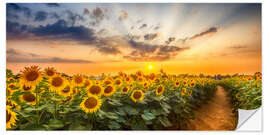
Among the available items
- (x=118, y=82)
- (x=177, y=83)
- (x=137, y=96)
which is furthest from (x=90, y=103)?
(x=177, y=83)

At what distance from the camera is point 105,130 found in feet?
6.90

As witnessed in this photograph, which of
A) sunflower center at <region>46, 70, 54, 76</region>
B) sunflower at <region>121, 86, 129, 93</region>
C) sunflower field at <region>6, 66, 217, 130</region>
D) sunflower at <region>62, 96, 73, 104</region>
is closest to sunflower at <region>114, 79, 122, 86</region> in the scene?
sunflower field at <region>6, 66, 217, 130</region>

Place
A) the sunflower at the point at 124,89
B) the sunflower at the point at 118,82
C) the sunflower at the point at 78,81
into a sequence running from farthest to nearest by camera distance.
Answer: the sunflower at the point at 118,82, the sunflower at the point at 124,89, the sunflower at the point at 78,81

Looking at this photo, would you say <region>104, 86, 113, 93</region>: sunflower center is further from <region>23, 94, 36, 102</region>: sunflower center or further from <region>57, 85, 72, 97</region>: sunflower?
<region>23, 94, 36, 102</region>: sunflower center

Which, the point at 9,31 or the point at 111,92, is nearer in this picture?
the point at 111,92

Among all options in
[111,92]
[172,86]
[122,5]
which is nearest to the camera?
[111,92]

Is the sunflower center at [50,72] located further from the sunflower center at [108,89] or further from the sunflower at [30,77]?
the sunflower center at [108,89]

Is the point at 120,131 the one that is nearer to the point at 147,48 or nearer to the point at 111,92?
the point at 111,92

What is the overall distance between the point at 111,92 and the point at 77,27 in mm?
1302

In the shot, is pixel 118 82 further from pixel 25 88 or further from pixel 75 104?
pixel 25 88

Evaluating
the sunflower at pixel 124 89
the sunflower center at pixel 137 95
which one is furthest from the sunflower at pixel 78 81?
the sunflower center at pixel 137 95

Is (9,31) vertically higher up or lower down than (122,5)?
lower down
